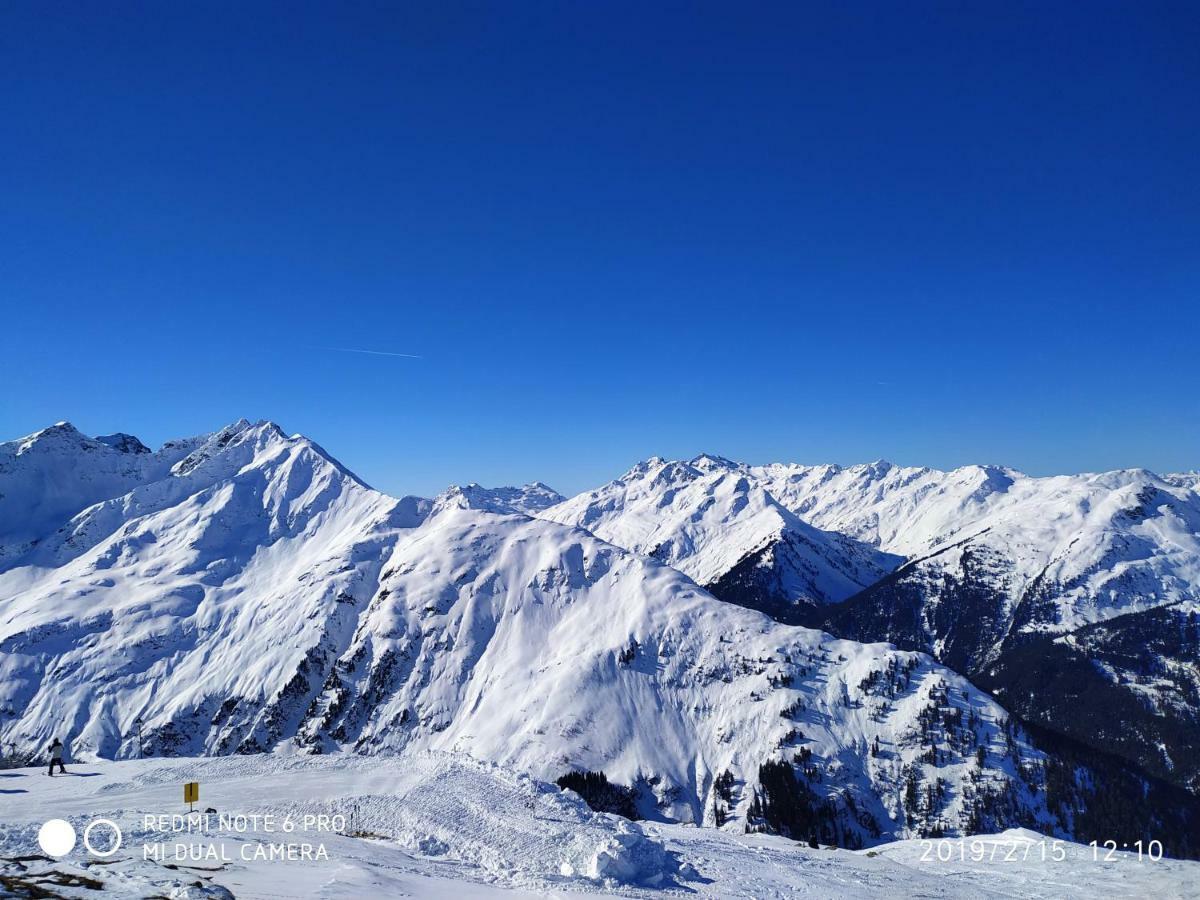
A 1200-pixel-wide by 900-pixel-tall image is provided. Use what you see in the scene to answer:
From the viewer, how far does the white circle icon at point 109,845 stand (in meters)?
29.0

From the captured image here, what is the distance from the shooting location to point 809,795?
156 m

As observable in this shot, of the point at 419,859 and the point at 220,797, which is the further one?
the point at 220,797

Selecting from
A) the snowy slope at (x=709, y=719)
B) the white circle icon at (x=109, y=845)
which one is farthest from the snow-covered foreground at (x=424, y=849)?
the snowy slope at (x=709, y=719)

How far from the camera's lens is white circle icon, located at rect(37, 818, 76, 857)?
2889 cm

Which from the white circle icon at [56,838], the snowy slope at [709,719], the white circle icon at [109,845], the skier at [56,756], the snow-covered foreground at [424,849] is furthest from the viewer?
the snowy slope at [709,719]

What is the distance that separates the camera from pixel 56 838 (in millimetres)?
30375

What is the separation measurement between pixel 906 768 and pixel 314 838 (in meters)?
164

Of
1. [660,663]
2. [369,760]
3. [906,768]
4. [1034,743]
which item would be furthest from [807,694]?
[369,760]

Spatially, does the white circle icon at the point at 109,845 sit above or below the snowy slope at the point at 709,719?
above

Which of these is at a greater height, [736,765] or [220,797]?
[220,797]

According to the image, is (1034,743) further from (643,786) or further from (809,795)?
(643,786)
